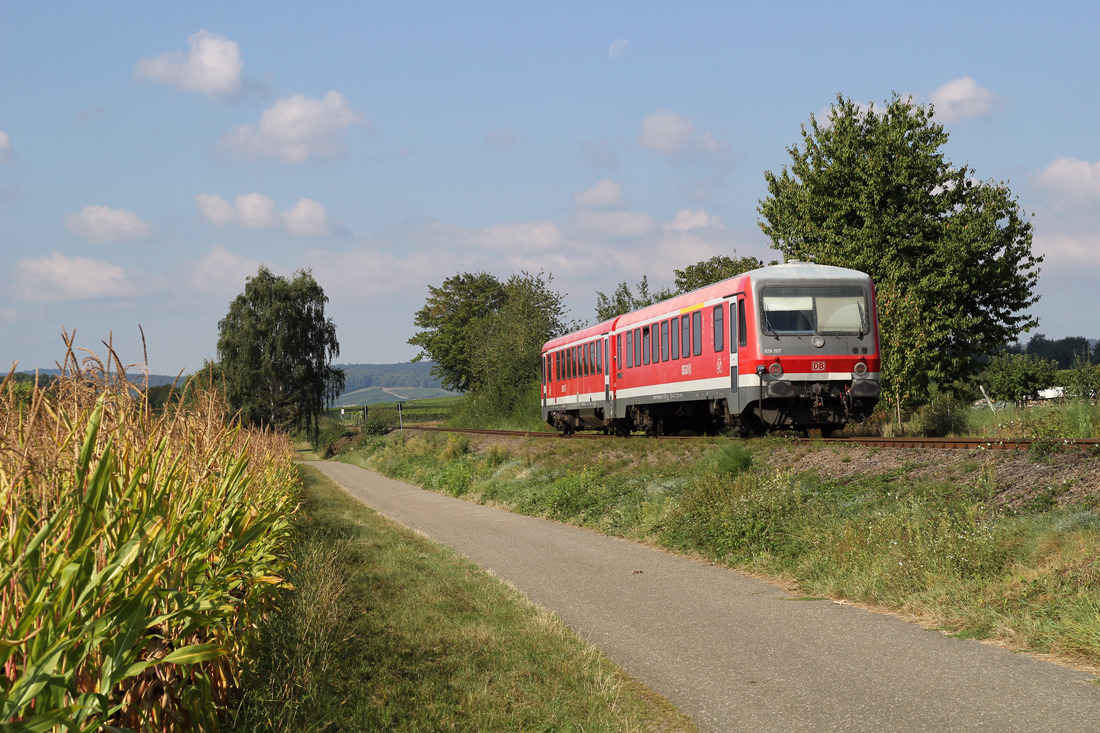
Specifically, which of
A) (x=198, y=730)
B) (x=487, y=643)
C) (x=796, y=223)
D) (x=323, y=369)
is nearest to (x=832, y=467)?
(x=487, y=643)

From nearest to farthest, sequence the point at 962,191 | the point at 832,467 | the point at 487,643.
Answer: the point at 487,643 → the point at 832,467 → the point at 962,191

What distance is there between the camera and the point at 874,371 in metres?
19.3

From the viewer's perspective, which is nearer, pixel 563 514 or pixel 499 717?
pixel 499 717

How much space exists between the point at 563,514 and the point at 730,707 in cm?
1190

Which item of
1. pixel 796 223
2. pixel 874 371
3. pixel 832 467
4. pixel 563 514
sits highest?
pixel 796 223

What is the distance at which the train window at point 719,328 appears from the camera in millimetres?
20058

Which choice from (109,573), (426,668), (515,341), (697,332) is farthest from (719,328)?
(515,341)

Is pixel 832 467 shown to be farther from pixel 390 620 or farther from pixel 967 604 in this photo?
pixel 390 620

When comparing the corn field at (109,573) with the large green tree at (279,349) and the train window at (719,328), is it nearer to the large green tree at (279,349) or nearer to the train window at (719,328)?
the train window at (719,328)

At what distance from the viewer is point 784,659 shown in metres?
7.12

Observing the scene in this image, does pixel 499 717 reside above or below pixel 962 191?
below

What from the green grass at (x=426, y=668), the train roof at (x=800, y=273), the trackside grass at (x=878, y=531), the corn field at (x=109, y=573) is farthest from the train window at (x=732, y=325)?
the corn field at (x=109, y=573)

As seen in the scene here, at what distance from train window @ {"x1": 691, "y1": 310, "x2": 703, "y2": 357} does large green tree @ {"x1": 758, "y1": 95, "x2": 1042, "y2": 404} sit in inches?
549

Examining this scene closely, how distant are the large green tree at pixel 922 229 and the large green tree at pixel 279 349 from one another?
26.4 m
